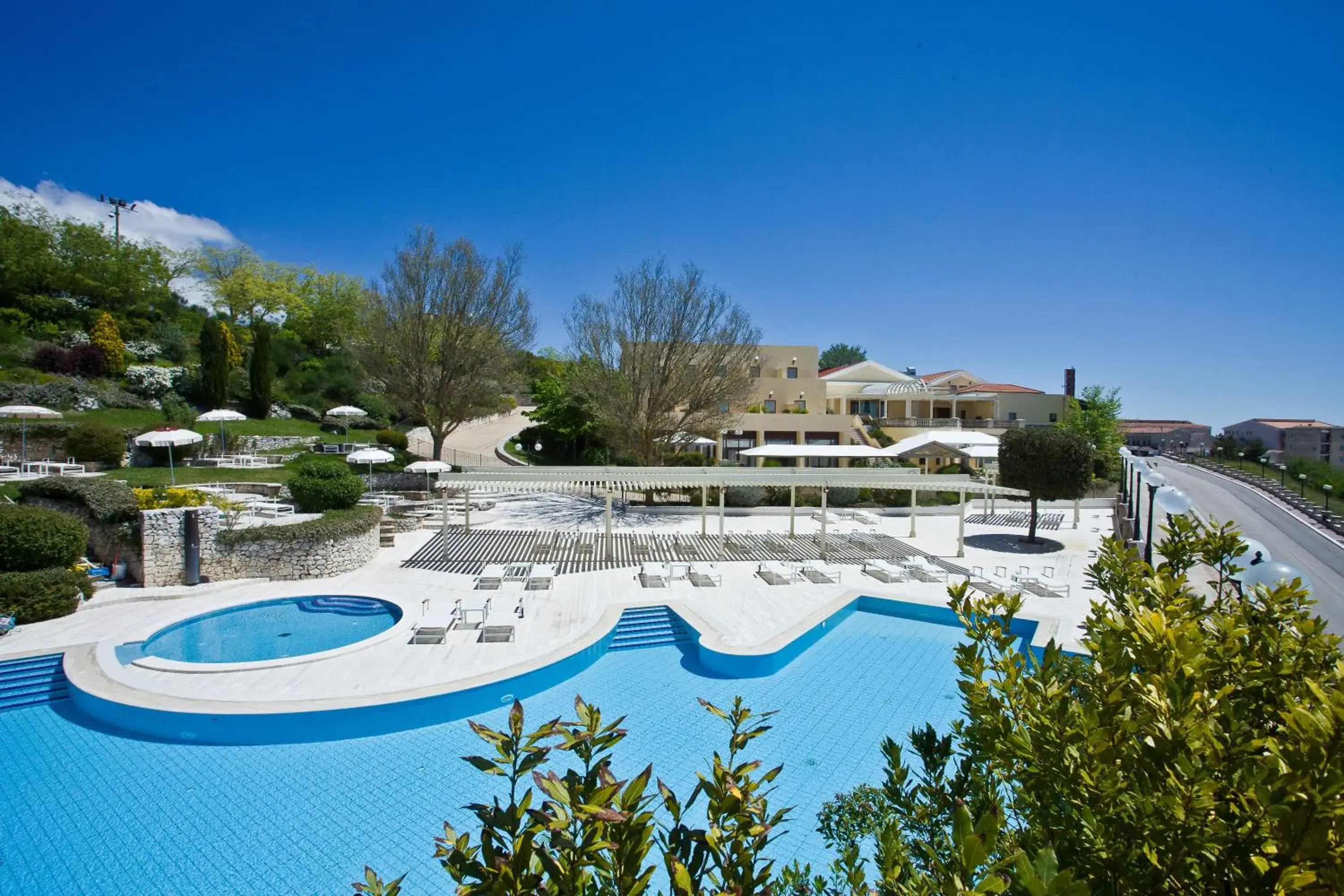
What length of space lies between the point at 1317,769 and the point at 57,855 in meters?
11.6

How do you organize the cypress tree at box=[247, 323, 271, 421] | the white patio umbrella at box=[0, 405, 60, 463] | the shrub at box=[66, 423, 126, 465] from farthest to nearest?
the cypress tree at box=[247, 323, 271, 421] → the shrub at box=[66, 423, 126, 465] → the white patio umbrella at box=[0, 405, 60, 463]

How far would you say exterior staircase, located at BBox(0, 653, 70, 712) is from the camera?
10.9m

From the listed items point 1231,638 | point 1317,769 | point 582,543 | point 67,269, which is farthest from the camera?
point 67,269

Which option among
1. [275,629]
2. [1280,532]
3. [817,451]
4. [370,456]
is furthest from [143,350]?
[1280,532]

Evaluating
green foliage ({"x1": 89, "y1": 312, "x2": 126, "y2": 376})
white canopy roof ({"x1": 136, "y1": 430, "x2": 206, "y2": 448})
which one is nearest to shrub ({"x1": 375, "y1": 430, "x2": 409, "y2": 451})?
white canopy roof ({"x1": 136, "y1": 430, "x2": 206, "y2": 448})

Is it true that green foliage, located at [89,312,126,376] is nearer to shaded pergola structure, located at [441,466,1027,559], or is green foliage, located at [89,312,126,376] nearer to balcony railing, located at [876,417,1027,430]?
shaded pergola structure, located at [441,466,1027,559]

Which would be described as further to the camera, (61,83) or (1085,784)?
(61,83)

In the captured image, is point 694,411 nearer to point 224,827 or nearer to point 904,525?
point 904,525

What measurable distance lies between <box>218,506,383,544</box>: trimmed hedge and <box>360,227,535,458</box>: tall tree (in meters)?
16.5

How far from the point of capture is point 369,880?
2.29 m

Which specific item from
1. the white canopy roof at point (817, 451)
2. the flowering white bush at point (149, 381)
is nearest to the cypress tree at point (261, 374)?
the flowering white bush at point (149, 381)

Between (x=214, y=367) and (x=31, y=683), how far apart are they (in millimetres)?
32782

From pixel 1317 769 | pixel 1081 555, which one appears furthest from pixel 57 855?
pixel 1081 555

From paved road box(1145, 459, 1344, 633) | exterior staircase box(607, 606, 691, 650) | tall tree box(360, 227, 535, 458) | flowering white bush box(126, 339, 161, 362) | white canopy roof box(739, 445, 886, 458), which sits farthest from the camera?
flowering white bush box(126, 339, 161, 362)
